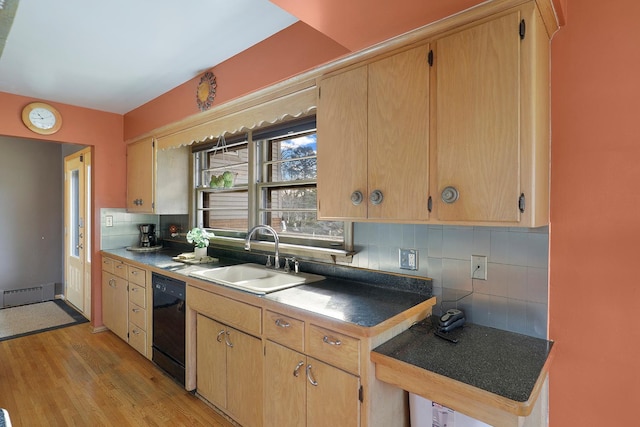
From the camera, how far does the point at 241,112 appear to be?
2500 millimetres

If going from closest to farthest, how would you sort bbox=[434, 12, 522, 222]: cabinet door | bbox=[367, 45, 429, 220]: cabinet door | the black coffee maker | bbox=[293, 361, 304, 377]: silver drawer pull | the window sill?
bbox=[434, 12, 522, 222]: cabinet door, bbox=[367, 45, 429, 220]: cabinet door, bbox=[293, 361, 304, 377]: silver drawer pull, the window sill, the black coffee maker

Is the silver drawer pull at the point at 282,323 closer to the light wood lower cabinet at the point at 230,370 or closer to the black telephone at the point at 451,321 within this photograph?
the light wood lower cabinet at the point at 230,370

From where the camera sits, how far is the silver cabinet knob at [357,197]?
1.72 m

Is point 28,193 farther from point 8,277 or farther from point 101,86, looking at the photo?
point 101,86

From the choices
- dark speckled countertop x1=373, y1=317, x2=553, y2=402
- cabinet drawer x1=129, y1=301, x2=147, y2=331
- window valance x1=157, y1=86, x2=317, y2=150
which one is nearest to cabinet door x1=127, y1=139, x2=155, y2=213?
window valance x1=157, y1=86, x2=317, y2=150

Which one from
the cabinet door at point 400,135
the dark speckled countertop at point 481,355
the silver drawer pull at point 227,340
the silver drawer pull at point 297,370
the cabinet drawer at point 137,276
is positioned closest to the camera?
the dark speckled countertop at point 481,355

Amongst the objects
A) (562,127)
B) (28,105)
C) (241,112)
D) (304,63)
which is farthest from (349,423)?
(28,105)

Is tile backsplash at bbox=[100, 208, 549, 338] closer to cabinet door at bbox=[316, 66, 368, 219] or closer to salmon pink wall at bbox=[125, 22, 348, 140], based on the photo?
cabinet door at bbox=[316, 66, 368, 219]

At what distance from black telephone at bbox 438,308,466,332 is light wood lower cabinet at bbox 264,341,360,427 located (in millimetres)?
463

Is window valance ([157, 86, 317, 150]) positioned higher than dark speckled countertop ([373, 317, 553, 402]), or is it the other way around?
window valance ([157, 86, 317, 150])

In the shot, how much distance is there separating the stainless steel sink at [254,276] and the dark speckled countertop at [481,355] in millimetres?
829

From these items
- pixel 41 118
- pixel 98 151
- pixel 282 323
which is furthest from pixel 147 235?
pixel 282 323

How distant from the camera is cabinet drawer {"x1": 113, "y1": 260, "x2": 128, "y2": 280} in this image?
10.7 feet

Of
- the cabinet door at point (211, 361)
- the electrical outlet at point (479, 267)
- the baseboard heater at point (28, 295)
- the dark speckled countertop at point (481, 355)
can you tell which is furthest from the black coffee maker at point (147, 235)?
the electrical outlet at point (479, 267)
